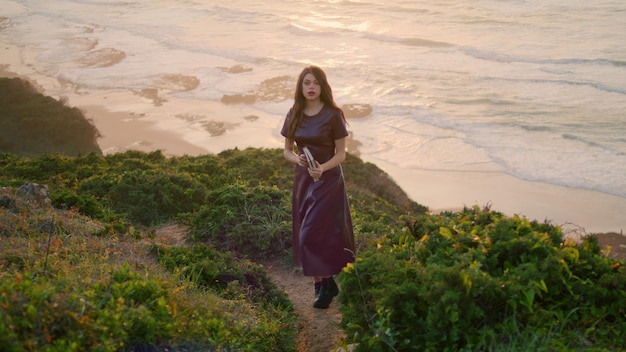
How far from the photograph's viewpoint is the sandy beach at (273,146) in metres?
14.5

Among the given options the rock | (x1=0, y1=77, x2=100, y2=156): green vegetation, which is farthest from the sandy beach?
the rock

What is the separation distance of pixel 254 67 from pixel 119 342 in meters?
23.2

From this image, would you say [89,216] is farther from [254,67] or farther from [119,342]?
[254,67]

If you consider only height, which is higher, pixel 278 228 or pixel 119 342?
pixel 119 342

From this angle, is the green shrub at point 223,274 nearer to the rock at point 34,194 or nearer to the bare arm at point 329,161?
the bare arm at point 329,161

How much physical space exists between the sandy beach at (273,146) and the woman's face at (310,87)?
777 centimetres

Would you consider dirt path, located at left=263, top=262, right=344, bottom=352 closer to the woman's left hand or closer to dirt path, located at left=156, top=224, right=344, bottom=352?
dirt path, located at left=156, top=224, right=344, bottom=352

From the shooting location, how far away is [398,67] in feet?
87.0

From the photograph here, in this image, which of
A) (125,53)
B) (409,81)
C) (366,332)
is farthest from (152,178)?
(125,53)

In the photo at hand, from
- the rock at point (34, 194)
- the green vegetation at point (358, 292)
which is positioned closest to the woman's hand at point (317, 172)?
the green vegetation at point (358, 292)

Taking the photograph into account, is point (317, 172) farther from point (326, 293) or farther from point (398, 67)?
point (398, 67)

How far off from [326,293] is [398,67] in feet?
67.9

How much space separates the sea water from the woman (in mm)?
10501

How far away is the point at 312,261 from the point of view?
258 inches
